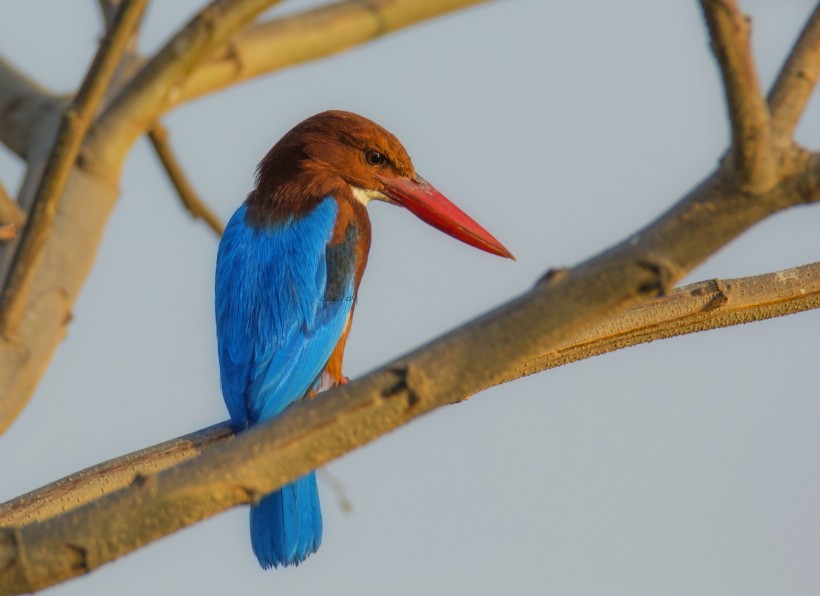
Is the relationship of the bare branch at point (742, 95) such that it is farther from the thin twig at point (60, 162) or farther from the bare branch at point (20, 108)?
the bare branch at point (20, 108)

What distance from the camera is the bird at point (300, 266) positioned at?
12.1ft

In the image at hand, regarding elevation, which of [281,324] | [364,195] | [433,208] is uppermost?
[364,195]

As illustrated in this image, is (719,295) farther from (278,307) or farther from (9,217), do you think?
(9,217)

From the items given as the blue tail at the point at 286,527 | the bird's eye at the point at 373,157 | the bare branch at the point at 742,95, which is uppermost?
the bird's eye at the point at 373,157

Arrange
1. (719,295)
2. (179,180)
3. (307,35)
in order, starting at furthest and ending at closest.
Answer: (719,295)
(179,180)
(307,35)

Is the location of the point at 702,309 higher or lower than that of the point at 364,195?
lower

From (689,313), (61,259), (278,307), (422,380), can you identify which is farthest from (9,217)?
(278,307)

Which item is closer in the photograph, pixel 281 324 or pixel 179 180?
pixel 179 180

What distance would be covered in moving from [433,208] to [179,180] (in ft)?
6.36

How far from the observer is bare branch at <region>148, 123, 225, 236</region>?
258 centimetres

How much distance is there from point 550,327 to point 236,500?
1.74ft

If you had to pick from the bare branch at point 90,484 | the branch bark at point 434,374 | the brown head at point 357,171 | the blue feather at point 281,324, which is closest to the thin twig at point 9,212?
the branch bark at point 434,374

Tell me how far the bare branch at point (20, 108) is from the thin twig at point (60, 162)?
361 millimetres

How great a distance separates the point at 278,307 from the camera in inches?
152
